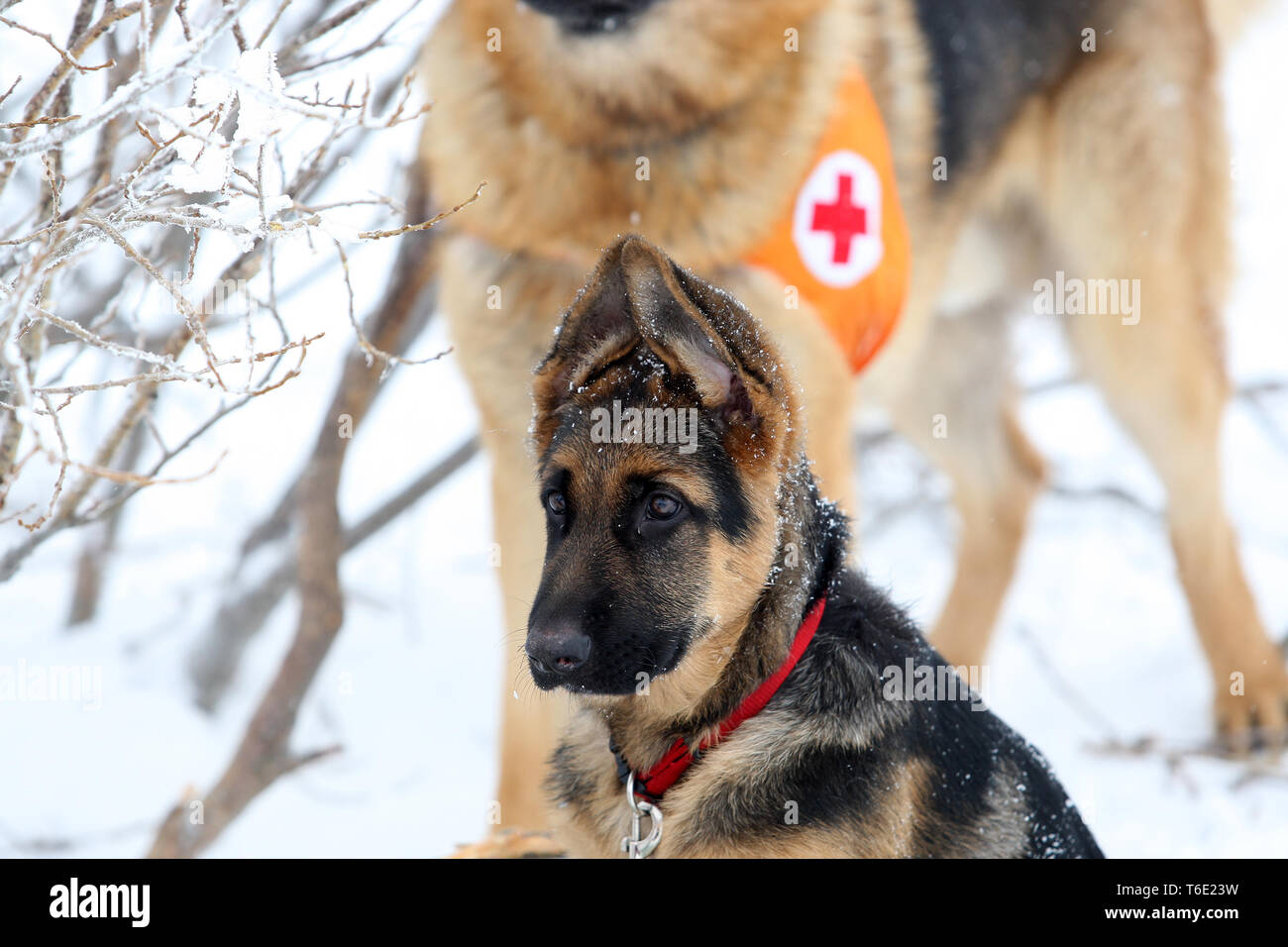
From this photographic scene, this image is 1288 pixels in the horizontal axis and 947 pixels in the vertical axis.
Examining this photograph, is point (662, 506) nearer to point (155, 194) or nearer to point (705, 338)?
point (705, 338)

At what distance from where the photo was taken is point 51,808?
4.04m

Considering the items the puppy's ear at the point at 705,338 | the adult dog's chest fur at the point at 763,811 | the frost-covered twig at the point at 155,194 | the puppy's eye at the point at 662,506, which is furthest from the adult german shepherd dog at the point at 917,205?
the adult dog's chest fur at the point at 763,811

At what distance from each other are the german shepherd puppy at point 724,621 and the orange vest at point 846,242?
3.83ft

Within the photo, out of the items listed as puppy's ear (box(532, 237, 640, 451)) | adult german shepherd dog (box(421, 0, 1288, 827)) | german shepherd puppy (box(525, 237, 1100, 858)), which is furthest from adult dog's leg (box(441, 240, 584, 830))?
german shepherd puppy (box(525, 237, 1100, 858))

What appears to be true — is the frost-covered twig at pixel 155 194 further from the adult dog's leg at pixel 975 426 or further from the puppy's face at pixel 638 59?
the adult dog's leg at pixel 975 426

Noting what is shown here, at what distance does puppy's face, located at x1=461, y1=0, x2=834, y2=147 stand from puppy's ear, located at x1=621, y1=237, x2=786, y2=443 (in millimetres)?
1554

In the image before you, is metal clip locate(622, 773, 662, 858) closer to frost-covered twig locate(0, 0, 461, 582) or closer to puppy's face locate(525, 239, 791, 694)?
puppy's face locate(525, 239, 791, 694)

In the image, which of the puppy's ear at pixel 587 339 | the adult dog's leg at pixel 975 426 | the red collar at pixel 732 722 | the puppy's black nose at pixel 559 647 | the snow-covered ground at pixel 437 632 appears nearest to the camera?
the puppy's black nose at pixel 559 647

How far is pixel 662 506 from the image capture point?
2217mm

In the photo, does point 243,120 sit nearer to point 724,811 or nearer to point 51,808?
point 724,811

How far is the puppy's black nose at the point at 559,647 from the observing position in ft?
6.76
